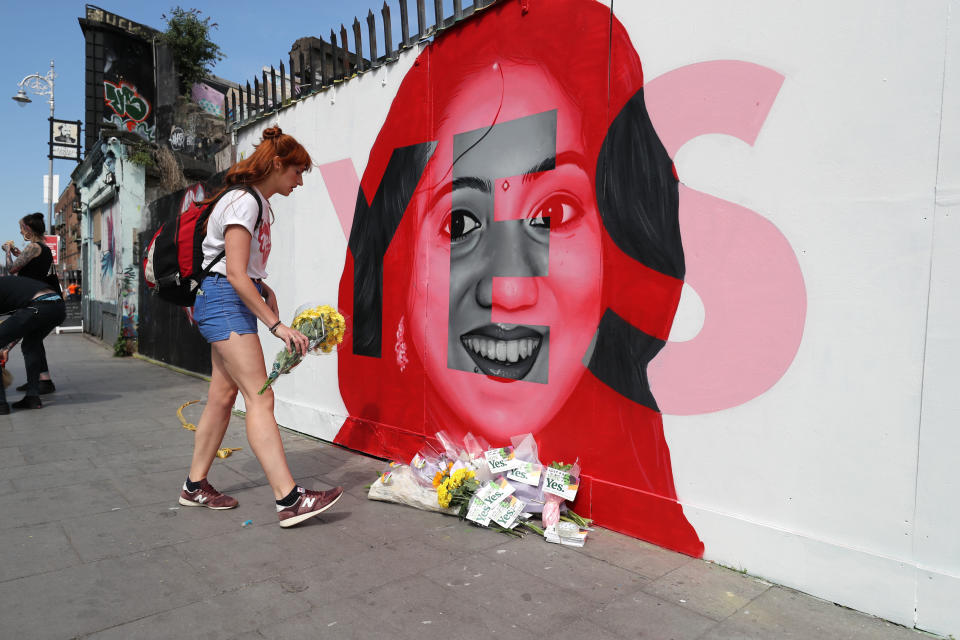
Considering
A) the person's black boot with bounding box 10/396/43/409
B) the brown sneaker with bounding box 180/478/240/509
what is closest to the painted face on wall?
the brown sneaker with bounding box 180/478/240/509

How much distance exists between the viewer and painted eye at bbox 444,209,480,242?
3.69 metres

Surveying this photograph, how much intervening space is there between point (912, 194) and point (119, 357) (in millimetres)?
12691

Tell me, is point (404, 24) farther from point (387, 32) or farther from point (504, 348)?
point (504, 348)

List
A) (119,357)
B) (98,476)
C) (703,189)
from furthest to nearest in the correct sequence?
(119,357)
(98,476)
(703,189)

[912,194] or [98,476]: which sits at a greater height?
[912,194]

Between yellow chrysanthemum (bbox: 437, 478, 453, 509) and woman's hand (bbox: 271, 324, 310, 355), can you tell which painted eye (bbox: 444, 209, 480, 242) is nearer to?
woman's hand (bbox: 271, 324, 310, 355)

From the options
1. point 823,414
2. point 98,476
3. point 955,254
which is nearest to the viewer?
point 955,254

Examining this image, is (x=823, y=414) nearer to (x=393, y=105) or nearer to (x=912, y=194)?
(x=912, y=194)

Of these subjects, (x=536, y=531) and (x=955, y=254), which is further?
(x=536, y=531)

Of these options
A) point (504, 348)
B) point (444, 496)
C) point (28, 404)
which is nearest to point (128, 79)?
point (28, 404)

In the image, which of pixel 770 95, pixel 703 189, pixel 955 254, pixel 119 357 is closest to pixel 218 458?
pixel 703 189

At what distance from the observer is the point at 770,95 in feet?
8.13

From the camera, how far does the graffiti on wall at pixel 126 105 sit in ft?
68.6

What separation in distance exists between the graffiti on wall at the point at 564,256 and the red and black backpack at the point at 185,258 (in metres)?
1.34
